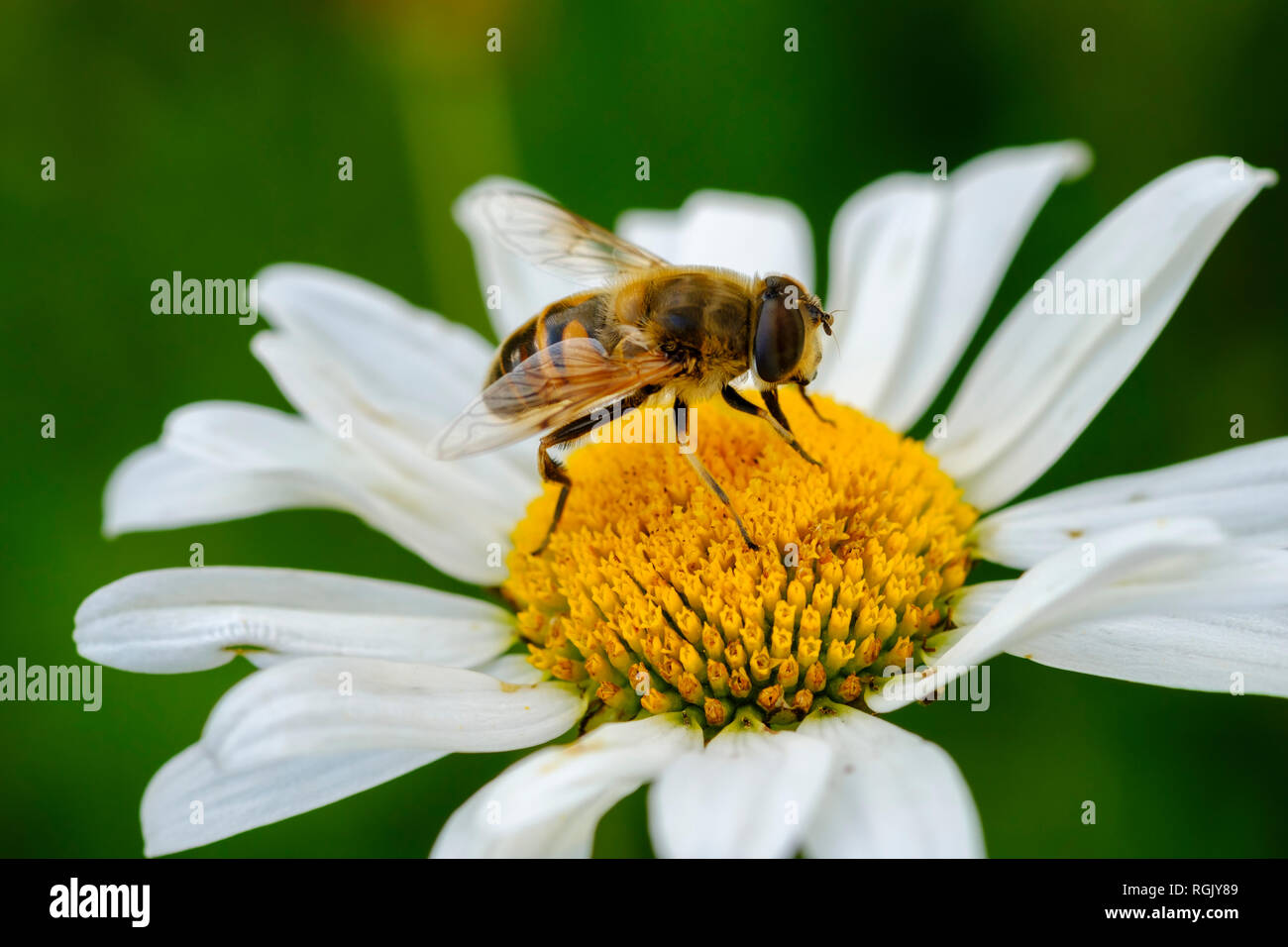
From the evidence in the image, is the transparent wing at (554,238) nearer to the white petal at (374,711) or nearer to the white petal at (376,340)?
the white petal at (376,340)

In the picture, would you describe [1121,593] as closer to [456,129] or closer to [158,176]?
[456,129]

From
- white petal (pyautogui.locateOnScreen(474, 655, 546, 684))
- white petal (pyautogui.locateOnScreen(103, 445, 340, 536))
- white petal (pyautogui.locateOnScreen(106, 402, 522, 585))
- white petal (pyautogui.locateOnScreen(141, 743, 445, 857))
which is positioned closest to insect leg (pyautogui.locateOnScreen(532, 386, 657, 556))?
white petal (pyautogui.locateOnScreen(474, 655, 546, 684))

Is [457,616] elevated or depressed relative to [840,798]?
elevated

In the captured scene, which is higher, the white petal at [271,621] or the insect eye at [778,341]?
the insect eye at [778,341]

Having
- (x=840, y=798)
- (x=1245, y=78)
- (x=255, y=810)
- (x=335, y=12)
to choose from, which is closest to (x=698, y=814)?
(x=840, y=798)

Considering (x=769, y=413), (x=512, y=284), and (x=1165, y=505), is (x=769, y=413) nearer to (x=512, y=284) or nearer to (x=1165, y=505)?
(x=1165, y=505)

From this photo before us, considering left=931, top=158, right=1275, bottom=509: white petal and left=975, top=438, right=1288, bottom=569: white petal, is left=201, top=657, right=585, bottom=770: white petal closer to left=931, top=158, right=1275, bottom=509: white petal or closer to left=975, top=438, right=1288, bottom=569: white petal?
left=975, top=438, right=1288, bottom=569: white petal

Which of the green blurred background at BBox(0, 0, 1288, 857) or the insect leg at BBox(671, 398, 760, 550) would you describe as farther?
the green blurred background at BBox(0, 0, 1288, 857)

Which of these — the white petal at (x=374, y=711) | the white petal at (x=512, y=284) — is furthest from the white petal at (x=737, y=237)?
the white petal at (x=374, y=711)
